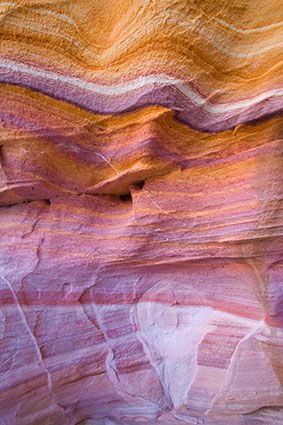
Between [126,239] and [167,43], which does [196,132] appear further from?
[126,239]

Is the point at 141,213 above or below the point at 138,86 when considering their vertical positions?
below

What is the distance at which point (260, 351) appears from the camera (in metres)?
2.10

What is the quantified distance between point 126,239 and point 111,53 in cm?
100

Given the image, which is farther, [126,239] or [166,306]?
[166,306]

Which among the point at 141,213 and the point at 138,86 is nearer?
the point at 138,86

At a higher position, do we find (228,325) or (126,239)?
(126,239)

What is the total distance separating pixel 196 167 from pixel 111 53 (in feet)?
2.37

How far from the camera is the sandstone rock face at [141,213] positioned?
165cm

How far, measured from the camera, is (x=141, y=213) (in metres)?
1.93

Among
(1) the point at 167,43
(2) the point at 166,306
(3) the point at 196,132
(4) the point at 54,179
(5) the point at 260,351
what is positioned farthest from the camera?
(2) the point at 166,306

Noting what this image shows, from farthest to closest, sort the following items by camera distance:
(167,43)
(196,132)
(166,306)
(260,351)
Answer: (166,306), (260,351), (196,132), (167,43)

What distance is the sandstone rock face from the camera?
5.40 ft

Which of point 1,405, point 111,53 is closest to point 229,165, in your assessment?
point 111,53

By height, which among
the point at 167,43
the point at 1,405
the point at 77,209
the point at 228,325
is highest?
the point at 167,43
